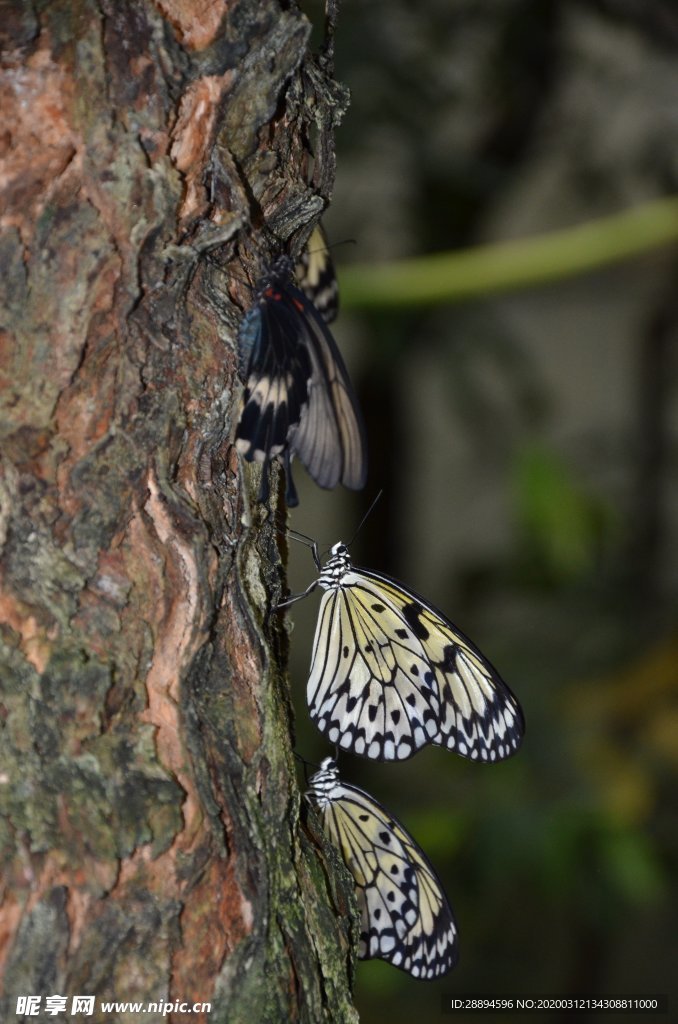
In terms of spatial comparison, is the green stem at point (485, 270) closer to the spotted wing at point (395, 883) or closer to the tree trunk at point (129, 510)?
the spotted wing at point (395, 883)

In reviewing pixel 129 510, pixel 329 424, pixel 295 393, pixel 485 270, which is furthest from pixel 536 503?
pixel 129 510

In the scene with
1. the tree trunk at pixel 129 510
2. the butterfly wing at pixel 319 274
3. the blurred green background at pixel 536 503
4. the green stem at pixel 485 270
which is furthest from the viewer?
the blurred green background at pixel 536 503

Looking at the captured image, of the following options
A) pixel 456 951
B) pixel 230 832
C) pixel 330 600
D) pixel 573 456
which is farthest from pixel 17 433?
pixel 573 456

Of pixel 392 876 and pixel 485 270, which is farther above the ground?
pixel 485 270

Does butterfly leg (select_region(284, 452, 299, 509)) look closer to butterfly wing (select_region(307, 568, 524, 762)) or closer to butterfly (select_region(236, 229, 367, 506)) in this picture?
butterfly (select_region(236, 229, 367, 506))

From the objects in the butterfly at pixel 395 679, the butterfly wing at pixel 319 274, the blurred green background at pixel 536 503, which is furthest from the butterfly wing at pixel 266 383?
the blurred green background at pixel 536 503

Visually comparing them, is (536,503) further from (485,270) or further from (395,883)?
(395,883)
